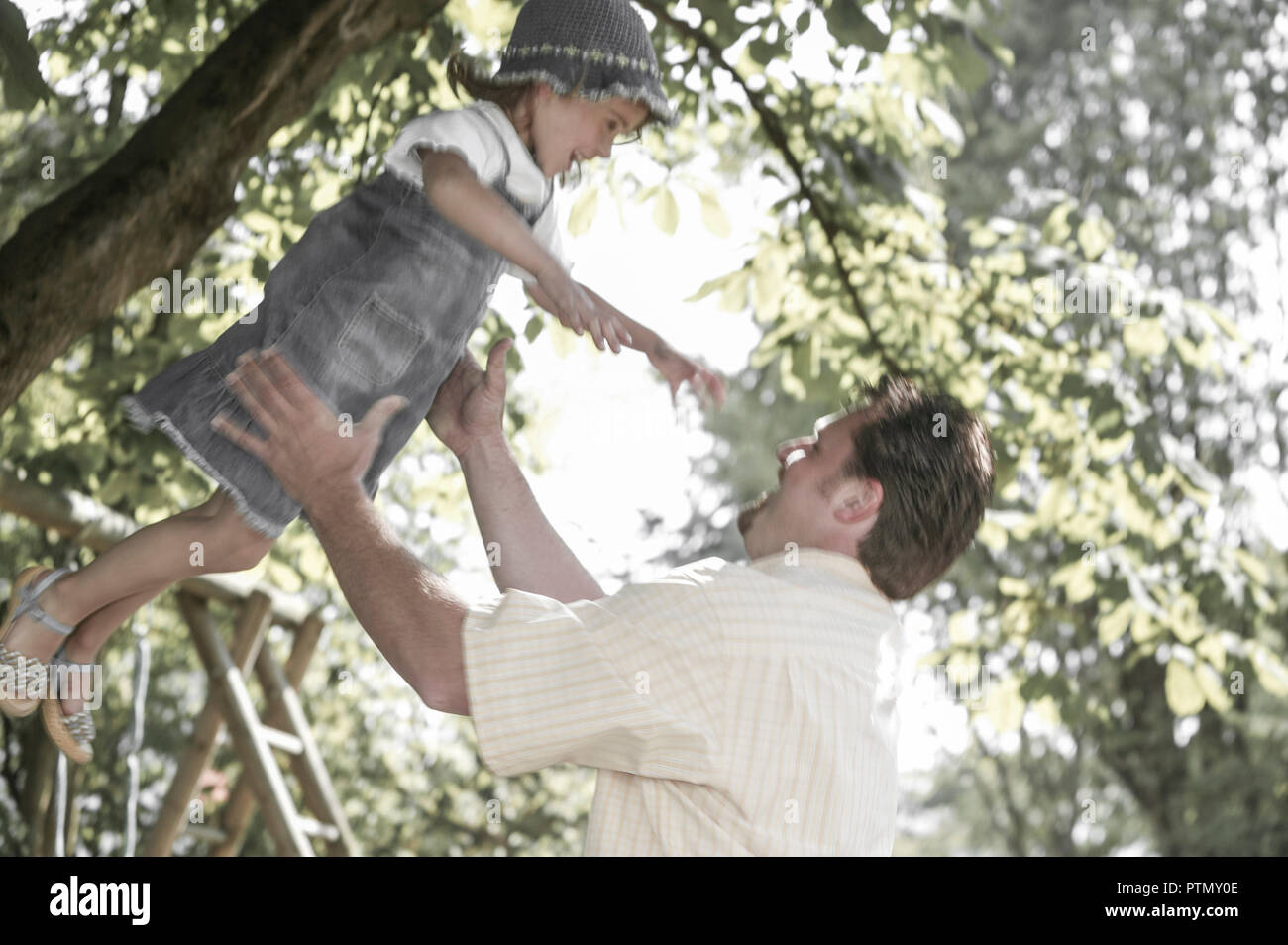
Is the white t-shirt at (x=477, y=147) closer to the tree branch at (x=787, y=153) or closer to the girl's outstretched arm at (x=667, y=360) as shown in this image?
the girl's outstretched arm at (x=667, y=360)

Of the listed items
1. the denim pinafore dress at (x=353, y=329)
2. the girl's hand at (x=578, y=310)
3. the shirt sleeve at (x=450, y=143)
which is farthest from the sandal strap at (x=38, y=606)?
the girl's hand at (x=578, y=310)

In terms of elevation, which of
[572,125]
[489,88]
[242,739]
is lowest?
[572,125]

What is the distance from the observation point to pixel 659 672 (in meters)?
1.99

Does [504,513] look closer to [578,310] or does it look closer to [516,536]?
[516,536]

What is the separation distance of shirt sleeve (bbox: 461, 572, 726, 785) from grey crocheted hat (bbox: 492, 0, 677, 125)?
0.88 m

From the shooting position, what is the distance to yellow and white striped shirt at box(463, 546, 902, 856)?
6.45 ft

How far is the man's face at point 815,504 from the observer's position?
7.60ft

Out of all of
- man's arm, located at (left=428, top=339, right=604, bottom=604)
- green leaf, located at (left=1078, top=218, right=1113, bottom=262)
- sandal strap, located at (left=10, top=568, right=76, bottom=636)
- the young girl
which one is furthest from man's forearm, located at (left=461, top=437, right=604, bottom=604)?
green leaf, located at (left=1078, top=218, right=1113, bottom=262)

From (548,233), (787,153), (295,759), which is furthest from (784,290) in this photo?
(295,759)

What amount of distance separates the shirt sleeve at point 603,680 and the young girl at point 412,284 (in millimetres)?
424

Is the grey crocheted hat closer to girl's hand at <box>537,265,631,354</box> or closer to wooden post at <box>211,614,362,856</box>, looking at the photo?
girl's hand at <box>537,265,631,354</box>

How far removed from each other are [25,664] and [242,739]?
4.07 meters
